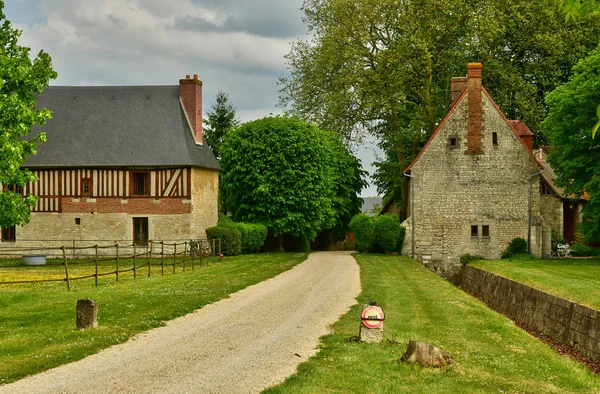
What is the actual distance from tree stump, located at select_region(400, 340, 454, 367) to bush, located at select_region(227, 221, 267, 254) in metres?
30.9

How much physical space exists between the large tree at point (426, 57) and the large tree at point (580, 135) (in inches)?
237

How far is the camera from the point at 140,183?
44969 millimetres

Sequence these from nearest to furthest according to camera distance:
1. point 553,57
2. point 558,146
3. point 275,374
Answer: point 275,374 < point 558,146 < point 553,57

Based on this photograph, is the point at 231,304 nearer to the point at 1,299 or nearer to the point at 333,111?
the point at 1,299

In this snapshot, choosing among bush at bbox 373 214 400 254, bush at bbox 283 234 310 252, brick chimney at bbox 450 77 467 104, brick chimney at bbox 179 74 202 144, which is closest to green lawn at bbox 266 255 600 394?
bush at bbox 373 214 400 254

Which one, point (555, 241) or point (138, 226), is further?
point (138, 226)

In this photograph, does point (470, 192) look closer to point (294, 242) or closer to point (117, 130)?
point (294, 242)

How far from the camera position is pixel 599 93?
110 feet

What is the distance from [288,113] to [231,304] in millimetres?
31640

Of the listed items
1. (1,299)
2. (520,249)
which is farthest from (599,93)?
(1,299)

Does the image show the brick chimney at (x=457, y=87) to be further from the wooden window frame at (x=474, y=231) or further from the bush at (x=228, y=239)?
the bush at (x=228, y=239)

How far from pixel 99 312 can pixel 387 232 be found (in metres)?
26.1

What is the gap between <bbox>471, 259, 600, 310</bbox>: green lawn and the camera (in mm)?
20950

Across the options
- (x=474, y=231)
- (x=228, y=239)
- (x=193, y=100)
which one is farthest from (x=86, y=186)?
(x=474, y=231)
